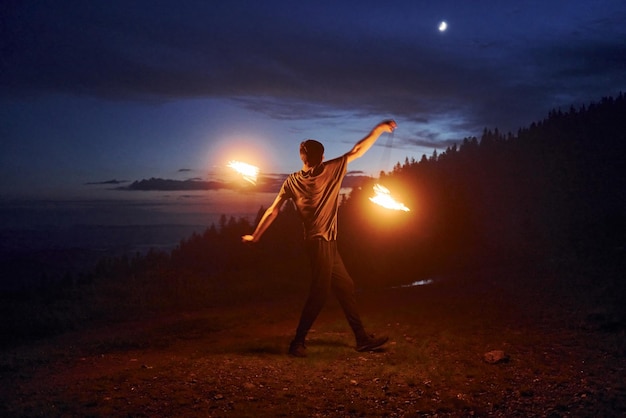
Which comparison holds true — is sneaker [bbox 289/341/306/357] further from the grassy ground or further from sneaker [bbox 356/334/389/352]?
sneaker [bbox 356/334/389/352]

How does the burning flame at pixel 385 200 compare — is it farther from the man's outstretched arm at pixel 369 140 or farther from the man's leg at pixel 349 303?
the man's leg at pixel 349 303

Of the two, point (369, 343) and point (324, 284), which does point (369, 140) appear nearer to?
point (324, 284)

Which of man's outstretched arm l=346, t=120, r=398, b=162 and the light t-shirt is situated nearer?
the light t-shirt

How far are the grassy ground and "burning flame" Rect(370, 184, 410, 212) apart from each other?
6.74 ft

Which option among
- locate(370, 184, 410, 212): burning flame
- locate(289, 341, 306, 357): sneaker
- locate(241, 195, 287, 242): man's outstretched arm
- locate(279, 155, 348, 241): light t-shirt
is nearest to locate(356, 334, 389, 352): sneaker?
locate(289, 341, 306, 357): sneaker

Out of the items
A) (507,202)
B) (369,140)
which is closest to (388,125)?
(369,140)

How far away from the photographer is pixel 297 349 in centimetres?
775

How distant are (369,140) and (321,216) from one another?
1.28 metres

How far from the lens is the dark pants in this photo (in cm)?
761

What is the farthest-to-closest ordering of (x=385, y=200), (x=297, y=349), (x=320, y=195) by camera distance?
(x=385, y=200), (x=297, y=349), (x=320, y=195)

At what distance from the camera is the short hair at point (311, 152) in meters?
7.63

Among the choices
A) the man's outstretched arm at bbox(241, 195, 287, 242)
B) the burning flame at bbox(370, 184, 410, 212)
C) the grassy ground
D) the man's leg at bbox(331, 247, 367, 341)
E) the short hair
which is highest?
the short hair

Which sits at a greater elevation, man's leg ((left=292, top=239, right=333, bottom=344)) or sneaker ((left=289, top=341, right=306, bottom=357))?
man's leg ((left=292, top=239, right=333, bottom=344))

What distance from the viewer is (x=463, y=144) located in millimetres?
81375
